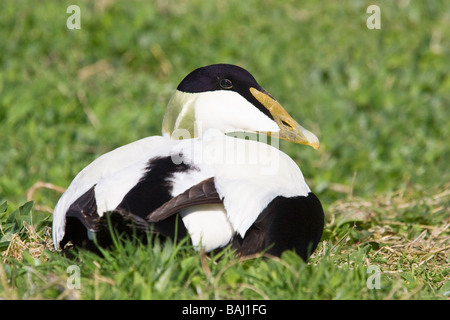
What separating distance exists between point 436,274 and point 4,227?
6.52 ft

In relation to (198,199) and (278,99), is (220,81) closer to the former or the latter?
(198,199)

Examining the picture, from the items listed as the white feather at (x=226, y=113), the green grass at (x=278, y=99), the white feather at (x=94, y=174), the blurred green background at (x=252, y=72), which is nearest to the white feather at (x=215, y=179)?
the white feather at (x=94, y=174)

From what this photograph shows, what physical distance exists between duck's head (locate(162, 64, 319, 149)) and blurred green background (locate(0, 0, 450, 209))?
1.48 metres

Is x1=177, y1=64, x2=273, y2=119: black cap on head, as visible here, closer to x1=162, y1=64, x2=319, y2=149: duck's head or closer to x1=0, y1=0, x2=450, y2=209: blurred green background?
x1=162, y1=64, x2=319, y2=149: duck's head

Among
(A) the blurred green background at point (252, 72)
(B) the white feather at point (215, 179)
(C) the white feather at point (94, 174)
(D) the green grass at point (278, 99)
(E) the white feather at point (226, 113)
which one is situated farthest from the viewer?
(A) the blurred green background at point (252, 72)

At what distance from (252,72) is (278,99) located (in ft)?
2.00

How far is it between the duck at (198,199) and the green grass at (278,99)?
89mm

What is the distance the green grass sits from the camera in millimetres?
2893

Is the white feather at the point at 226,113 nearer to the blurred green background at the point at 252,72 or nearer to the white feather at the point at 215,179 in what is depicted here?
the white feather at the point at 215,179

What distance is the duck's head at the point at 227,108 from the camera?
370cm

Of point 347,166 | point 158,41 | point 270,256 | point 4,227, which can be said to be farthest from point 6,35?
point 270,256

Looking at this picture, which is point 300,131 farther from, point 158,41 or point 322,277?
point 158,41

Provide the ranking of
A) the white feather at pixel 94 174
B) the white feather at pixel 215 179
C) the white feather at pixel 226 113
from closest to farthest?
the white feather at pixel 215 179 < the white feather at pixel 94 174 < the white feather at pixel 226 113

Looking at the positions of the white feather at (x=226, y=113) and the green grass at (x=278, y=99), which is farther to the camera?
the white feather at (x=226, y=113)
